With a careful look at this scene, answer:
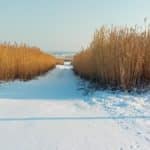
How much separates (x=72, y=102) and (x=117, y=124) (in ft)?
6.86

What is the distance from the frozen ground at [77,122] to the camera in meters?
3.63

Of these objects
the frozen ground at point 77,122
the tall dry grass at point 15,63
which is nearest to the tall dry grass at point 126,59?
the frozen ground at point 77,122

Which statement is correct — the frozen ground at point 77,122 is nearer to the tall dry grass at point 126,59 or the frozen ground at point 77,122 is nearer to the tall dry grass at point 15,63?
the tall dry grass at point 126,59

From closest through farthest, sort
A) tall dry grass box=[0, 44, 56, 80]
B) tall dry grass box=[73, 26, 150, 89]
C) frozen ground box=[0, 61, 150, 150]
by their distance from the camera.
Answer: frozen ground box=[0, 61, 150, 150], tall dry grass box=[73, 26, 150, 89], tall dry grass box=[0, 44, 56, 80]

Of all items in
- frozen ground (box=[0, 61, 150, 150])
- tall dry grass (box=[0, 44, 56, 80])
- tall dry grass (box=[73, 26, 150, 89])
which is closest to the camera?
frozen ground (box=[0, 61, 150, 150])

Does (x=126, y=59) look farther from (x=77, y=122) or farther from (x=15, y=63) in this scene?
(x=15, y=63)

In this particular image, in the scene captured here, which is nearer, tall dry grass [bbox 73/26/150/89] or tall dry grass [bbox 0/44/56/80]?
tall dry grass [bbox 73/26/150/89]

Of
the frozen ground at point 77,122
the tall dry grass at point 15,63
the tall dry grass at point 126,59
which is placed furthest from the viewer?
the tall dry grass at point 15,63

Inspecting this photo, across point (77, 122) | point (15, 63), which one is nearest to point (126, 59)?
point (77, 122)

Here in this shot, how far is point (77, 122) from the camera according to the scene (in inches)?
184

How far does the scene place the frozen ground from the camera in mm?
3635

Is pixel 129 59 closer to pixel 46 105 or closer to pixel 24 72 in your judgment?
pixel 46 105

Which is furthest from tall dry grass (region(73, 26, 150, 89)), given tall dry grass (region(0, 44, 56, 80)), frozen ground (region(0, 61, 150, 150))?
tall dry grass (region(0, 44, 56, 80))

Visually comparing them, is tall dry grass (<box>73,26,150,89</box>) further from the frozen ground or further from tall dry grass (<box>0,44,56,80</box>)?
tall dry grass (<box>0,44,56,80</box>)
